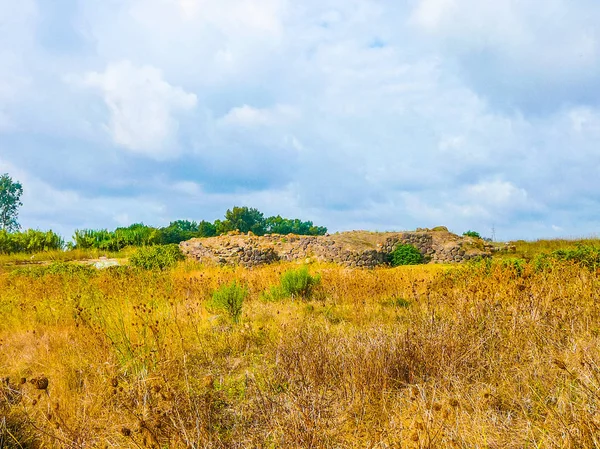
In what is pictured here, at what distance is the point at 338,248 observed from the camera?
1795 centimetres

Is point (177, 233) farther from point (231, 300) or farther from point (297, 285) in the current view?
point (231, 300)

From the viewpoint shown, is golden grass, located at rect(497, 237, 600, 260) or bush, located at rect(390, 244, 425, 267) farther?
golden grass, located at rect(497, 237, 600, 260)

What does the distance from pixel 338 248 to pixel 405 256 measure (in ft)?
10.7

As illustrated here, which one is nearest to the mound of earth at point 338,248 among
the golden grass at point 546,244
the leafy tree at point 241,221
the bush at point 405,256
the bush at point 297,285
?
the bush at point 405,256

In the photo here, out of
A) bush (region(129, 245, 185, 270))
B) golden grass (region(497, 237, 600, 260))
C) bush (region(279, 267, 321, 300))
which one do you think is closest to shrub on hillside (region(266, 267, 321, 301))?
bush (region(279, 267, 321, 300))

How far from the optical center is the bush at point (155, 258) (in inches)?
645

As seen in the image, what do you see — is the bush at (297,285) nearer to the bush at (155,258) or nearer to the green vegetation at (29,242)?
the bush at (155,258)

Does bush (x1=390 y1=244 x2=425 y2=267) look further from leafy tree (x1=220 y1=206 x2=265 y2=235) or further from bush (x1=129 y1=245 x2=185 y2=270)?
leafy tree (x1=220 y1=206 x2=265 y2=235)

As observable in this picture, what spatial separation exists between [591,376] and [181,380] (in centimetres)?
350

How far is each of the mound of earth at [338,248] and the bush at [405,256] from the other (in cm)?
31

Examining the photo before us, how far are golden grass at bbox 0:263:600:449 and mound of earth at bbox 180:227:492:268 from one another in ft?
33.2

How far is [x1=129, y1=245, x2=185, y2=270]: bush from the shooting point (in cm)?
1638

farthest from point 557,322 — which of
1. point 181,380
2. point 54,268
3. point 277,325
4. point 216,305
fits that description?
point 54,268

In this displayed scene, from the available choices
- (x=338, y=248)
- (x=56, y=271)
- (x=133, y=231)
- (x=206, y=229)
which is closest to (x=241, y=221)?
(x=206, y=229)
